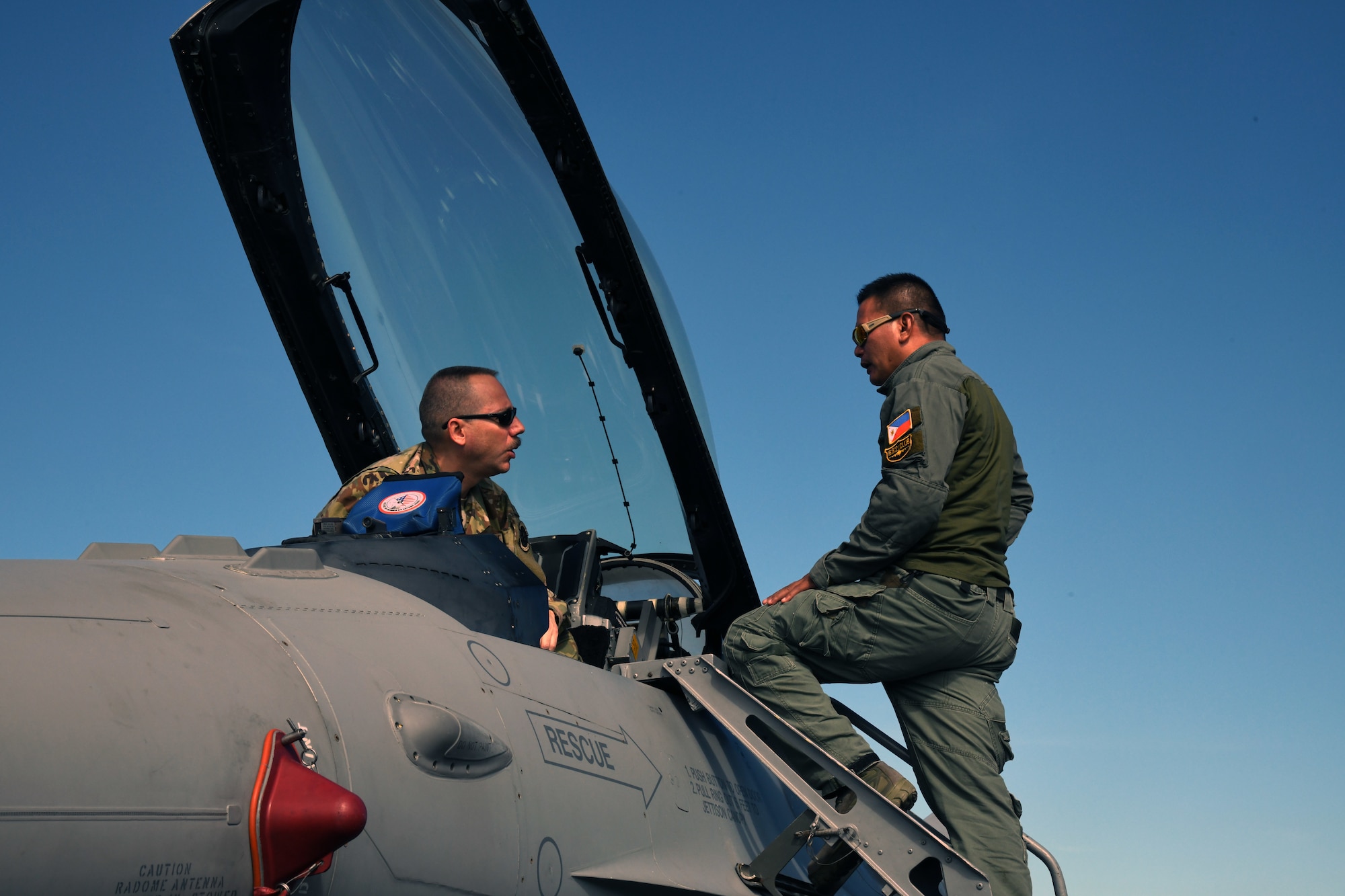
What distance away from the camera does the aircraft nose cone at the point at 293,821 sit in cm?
161

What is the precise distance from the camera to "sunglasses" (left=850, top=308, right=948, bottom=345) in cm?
384

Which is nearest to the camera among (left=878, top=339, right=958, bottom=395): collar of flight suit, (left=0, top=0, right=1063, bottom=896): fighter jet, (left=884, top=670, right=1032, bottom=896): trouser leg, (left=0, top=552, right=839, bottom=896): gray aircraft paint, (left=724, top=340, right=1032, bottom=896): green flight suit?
(left=0, top=552, right=839, bottom=896): gray aircraft paint

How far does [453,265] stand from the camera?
4582mm

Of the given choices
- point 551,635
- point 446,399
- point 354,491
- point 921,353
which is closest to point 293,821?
point 551,635

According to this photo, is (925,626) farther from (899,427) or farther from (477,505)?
(477,505)

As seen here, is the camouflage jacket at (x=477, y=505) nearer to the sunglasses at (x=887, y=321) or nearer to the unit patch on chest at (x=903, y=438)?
the unit patch on chest at (x=903, y=438)

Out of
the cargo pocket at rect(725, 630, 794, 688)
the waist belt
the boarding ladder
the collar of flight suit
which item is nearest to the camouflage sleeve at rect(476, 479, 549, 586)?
the boarding ladder

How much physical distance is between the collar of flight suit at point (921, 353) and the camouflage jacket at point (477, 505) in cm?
140

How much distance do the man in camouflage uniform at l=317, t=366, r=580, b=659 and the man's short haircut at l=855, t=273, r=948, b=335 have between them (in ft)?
4.71

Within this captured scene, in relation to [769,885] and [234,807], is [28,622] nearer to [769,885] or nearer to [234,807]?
[234,807]

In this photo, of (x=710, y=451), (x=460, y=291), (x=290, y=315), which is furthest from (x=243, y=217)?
(x=710, y=451)

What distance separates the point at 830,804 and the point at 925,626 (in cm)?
63

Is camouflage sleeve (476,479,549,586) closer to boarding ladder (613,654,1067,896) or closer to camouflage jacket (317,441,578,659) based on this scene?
camouflage jacket (317,441,578,659)

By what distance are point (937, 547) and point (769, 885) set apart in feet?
3.87
